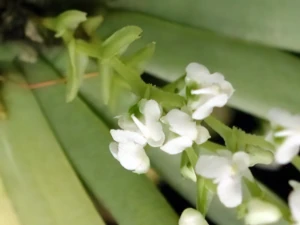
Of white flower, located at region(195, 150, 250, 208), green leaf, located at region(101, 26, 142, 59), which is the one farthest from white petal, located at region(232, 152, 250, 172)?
green leaf, located at region(101, 26, 142, 59)

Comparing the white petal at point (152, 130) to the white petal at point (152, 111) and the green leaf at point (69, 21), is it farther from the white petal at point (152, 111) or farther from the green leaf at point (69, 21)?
the green leaf at point (69, 21)

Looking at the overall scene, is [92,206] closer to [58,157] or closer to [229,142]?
[58,157]

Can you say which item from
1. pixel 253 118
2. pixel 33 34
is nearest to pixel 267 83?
pixel 253 118

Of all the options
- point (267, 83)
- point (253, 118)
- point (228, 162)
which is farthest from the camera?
point (253, 118)

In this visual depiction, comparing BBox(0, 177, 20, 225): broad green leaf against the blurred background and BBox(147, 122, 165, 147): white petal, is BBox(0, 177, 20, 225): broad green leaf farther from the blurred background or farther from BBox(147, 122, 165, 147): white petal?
BBox(147, 122, 165, 147): white petal

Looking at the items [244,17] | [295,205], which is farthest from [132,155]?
[244,17]

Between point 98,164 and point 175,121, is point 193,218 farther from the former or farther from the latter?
point 98,164

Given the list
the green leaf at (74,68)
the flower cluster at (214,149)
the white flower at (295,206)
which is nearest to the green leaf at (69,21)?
the green leaf at (74,68)
